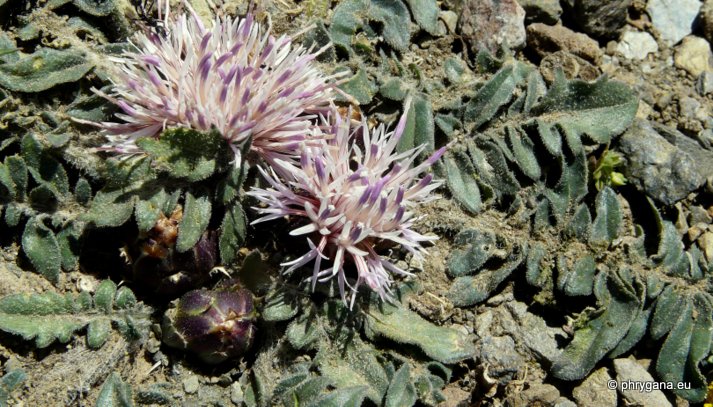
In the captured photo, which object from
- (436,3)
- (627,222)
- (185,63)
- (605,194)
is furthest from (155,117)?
(627,222)

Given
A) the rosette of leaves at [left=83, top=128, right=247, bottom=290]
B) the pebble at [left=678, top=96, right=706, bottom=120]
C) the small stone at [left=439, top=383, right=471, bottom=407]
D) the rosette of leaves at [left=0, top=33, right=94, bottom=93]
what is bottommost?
the small stone at [left=439, top=383, right=471, bottom=407]

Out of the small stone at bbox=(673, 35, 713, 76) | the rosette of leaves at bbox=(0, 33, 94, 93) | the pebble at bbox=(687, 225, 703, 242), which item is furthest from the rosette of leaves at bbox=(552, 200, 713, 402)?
the rosette of leaves at bbox=(0, 33, 94, 93)

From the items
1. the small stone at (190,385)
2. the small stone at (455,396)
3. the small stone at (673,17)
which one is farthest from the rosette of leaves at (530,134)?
the small stone at (190,385)

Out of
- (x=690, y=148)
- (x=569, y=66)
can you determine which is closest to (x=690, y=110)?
(x=690, y=148)

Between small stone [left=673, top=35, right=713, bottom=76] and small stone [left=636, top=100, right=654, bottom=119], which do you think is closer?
small stone [left=636, top=100, right=654, bottom=119]

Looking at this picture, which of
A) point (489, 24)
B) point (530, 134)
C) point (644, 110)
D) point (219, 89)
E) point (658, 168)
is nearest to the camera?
point (219, 89)

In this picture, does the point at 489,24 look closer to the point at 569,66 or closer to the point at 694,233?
the point at 569,66

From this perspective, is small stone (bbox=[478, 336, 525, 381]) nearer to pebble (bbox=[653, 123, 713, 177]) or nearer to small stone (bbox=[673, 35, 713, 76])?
pebble (bbox=[653, 123, 713, 177])
